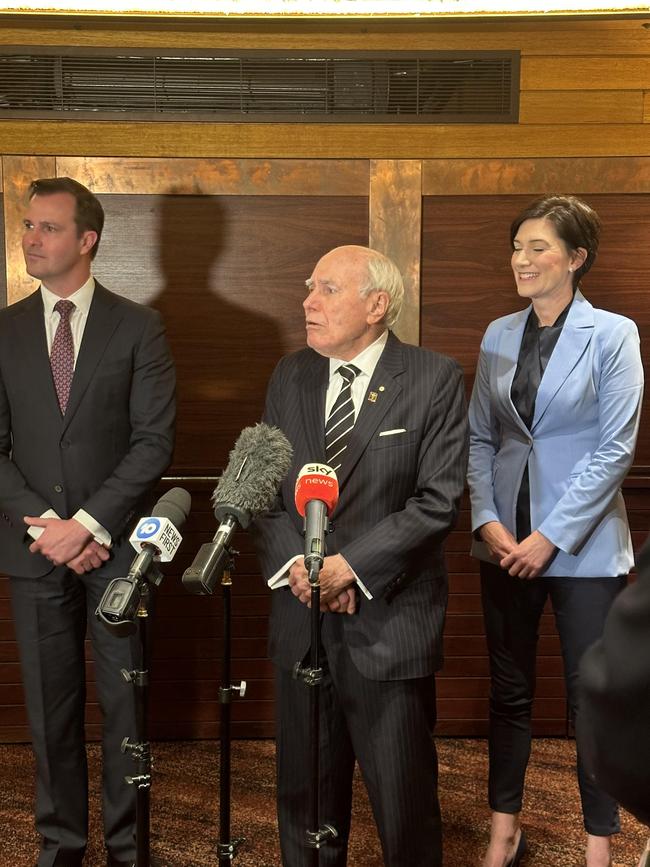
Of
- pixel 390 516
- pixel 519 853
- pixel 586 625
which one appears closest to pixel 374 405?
pixel 390 516

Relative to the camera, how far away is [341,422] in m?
2.61

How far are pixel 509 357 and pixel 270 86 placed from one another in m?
1.77

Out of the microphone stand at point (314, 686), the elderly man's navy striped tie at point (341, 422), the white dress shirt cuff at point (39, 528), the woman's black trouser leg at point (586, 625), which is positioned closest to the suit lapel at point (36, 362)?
the white dress shirt cuff at point (39, 528)

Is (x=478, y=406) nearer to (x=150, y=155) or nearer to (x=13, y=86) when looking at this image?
(x=150, y=155)

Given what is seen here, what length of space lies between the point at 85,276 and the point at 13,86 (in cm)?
137

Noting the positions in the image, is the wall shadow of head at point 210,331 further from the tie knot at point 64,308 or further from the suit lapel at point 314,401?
the suit lapel at point 314,401

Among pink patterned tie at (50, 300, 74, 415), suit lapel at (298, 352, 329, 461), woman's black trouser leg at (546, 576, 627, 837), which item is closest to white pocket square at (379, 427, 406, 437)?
suit lapel at (298, 352, 329, 461)

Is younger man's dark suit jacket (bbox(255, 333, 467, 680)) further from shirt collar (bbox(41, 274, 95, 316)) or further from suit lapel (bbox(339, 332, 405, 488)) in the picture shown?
shirt collar (bbox(41, 274, 95, 316))

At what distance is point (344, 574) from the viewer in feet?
7.99

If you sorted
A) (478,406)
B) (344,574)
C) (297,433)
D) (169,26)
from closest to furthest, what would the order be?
(344,574), (297,433), (478,406), (169,26)

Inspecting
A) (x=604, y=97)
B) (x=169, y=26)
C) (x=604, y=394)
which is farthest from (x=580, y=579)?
(x=169, y=26)

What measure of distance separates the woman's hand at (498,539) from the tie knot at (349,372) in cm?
67

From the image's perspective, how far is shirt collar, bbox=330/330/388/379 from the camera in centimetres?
264

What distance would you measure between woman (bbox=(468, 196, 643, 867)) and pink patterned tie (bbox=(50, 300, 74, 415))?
50.1 inches
